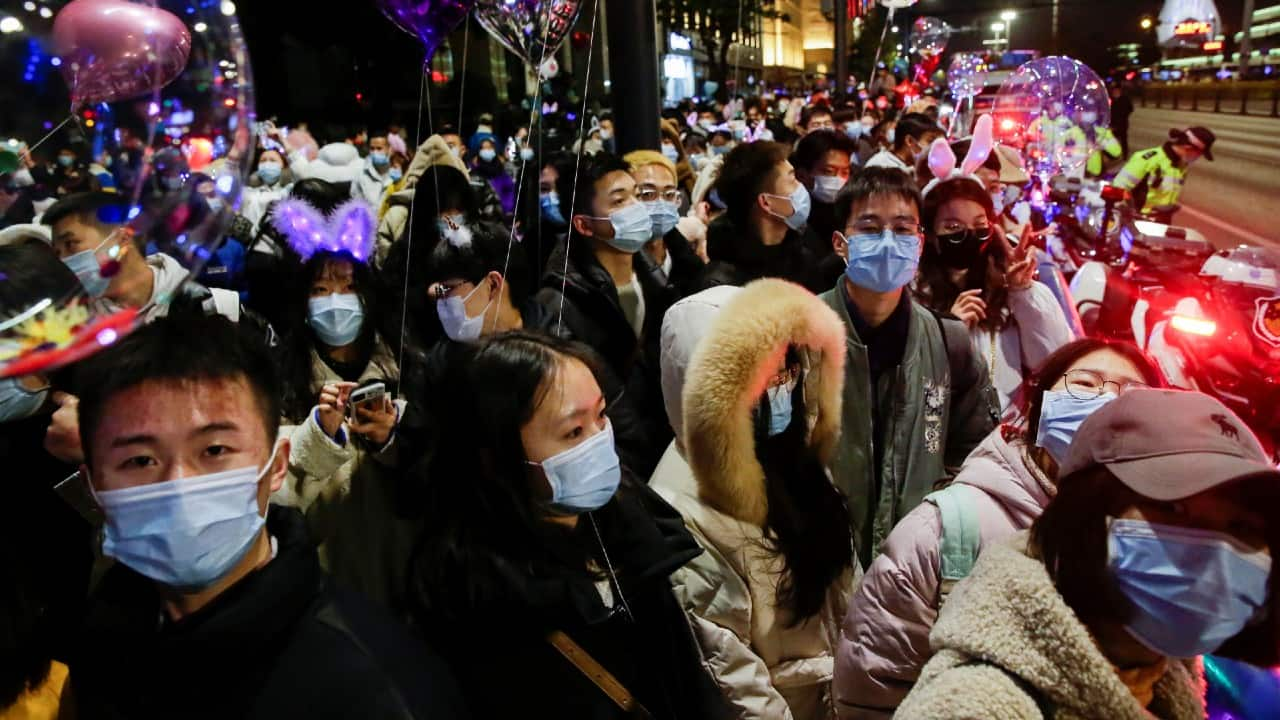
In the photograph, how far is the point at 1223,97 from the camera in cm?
2262

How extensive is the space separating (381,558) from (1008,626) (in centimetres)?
191

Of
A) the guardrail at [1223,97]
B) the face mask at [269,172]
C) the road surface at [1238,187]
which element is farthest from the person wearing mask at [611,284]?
the guardrail at [1223,97]

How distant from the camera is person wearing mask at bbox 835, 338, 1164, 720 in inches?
84.1

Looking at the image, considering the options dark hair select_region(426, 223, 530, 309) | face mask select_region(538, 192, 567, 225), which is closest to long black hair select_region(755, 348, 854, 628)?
dark hair select_region(426, 223, 530, 309)

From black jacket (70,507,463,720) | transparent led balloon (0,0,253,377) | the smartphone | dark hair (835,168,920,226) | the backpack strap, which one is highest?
transparent led balloon (0,0,253,377)

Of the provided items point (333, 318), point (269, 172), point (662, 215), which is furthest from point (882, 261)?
point (269, 172)

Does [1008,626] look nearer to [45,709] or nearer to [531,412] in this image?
[531,412]

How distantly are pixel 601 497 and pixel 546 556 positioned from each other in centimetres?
20

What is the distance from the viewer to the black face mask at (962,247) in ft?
13.3

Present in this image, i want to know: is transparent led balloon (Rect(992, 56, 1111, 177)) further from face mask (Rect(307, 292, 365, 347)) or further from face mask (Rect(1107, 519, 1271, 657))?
face mask (Rect(1107, 519, 1271, 657))

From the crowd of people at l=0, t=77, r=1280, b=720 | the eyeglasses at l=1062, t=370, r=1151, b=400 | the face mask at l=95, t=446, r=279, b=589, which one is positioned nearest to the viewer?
the crowd of people at l=0, t=77, r=1280, b=720

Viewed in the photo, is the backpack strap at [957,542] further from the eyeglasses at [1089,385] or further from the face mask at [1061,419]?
the eyeglasses at [1089,385]

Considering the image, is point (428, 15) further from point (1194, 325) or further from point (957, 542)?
point (1194, 325)

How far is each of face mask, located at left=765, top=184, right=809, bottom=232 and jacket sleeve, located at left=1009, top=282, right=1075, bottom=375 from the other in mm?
1412
